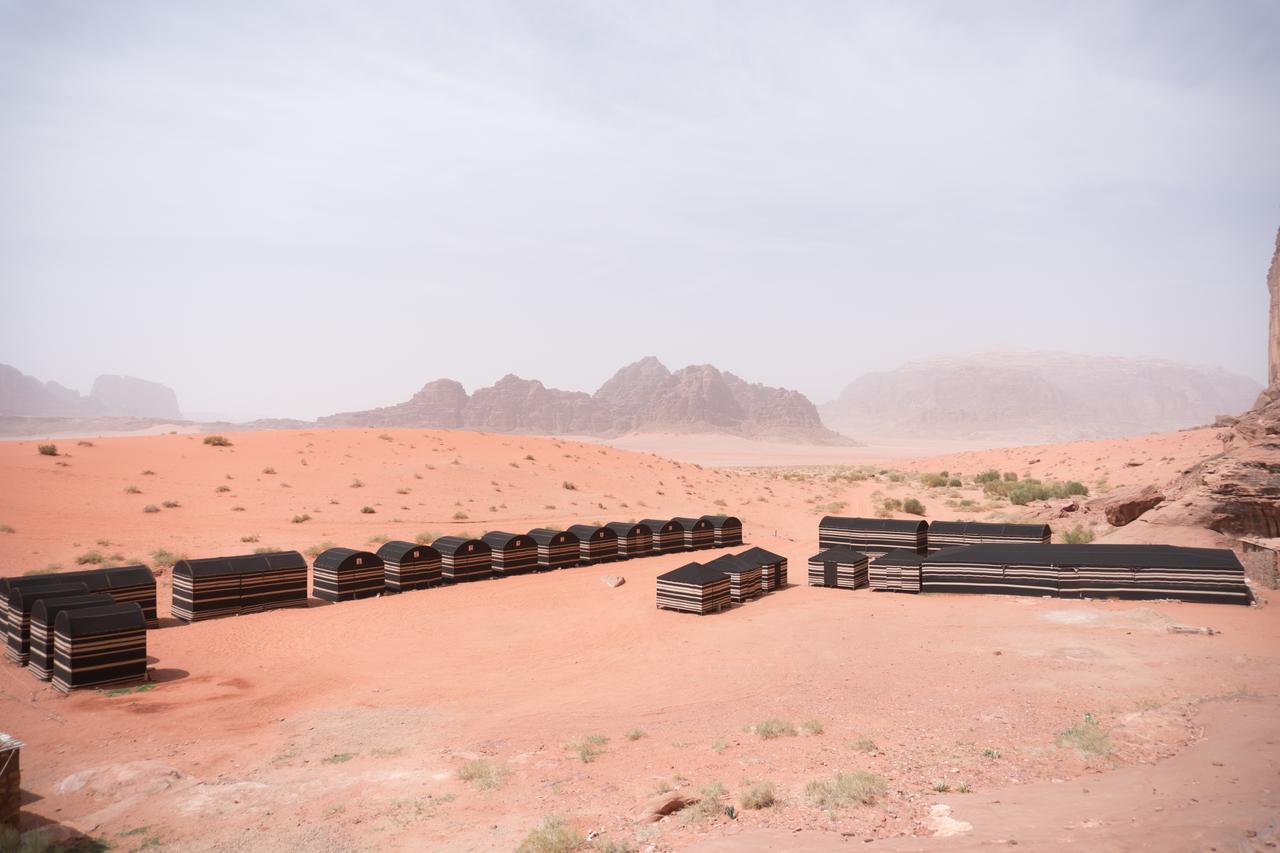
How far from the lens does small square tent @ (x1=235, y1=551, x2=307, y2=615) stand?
67.7 feet

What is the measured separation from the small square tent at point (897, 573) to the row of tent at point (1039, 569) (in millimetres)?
16

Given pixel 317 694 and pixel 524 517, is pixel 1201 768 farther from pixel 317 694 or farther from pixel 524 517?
pixel 524 517

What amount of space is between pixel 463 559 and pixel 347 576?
3.95 metres

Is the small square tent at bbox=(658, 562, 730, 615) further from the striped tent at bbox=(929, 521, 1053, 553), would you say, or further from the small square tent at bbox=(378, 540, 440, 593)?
the striped tent at bbox=(929, 521, 1053, 553)

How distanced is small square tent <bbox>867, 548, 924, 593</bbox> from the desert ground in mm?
746

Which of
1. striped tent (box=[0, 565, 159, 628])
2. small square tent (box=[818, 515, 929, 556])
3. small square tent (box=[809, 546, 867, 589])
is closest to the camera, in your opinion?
striped tent (box=[0, 565, 159, 628])

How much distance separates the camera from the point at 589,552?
28.5 m

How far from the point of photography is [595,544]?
94.1 feet

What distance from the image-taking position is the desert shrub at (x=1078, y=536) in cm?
2625

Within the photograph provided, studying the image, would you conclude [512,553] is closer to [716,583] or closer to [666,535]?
[666,535]

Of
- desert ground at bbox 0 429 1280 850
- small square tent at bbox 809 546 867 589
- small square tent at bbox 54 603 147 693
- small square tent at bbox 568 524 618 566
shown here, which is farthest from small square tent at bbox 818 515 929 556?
small square tent at bbox 54 603 147 693

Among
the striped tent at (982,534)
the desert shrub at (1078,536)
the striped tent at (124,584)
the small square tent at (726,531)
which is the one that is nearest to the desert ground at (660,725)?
the striped tent at (124,584)

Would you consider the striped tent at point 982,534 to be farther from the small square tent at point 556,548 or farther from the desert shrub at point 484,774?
the desert shrub at point 484,774

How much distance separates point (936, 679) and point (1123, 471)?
151 ft
